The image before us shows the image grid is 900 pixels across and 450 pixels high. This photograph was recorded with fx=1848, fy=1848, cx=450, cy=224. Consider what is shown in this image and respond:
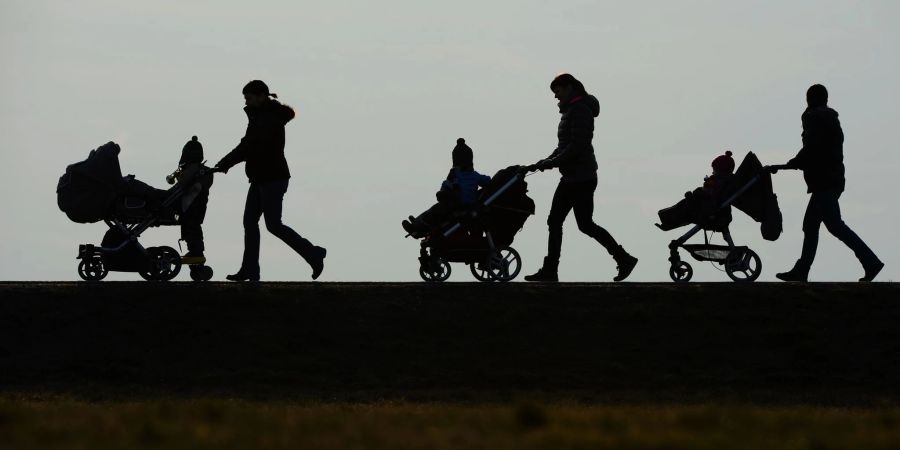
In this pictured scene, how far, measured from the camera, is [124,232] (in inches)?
778

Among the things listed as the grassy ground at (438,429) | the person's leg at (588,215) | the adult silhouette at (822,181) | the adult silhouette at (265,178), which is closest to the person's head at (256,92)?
the adult silhouette at (265,178)

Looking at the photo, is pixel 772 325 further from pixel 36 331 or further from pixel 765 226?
pixel 36 331

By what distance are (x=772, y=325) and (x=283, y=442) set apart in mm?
8082

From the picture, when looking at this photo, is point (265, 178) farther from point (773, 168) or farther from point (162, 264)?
point (773, 168)

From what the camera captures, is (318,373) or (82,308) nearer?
(318,373)

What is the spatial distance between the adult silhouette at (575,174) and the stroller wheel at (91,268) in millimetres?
5061

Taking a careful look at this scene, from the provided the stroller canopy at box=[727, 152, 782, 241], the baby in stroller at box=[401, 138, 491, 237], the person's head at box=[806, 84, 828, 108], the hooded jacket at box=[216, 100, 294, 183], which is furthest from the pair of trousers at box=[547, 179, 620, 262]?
the hooded jacket at box=[216, 100, 294, 183]

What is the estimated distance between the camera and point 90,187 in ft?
63.0

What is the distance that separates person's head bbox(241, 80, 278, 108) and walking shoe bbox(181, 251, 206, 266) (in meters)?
2.76

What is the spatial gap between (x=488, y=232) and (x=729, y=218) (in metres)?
2.52

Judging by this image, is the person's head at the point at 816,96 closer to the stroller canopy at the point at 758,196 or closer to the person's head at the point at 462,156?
the stroller canopy at the point at 758,196

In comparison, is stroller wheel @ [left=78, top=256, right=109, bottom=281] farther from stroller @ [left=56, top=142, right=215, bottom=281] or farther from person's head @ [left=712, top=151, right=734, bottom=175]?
person's head @ [left=712, top=151, right=734, bottom=175]

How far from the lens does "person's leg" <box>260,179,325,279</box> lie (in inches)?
687

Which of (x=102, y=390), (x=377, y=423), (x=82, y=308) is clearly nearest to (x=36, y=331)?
(x=82, y=308)
